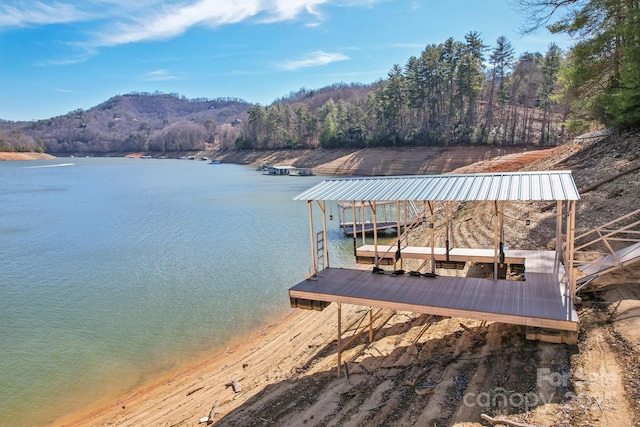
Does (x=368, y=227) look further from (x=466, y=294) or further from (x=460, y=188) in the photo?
(x=466, y=294)

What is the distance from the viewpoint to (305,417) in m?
6.23

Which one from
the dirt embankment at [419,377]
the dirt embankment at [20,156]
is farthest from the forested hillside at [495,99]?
the dirt embankment at [20,156]

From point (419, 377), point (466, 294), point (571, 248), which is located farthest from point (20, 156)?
point (571, 248)

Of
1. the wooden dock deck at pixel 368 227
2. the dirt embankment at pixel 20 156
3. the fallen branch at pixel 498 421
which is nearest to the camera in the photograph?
the fallen branch at pixel 498 421

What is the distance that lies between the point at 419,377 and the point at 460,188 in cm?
392

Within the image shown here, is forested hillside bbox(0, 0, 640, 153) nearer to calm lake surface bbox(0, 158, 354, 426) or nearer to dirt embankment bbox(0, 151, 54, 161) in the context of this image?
calm lake surface bbox(0, 158, 354, 426)

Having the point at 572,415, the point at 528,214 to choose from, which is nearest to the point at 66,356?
the point at 572,415

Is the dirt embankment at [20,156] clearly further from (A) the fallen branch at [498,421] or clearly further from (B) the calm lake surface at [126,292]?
(A) the fallen branch at [498,421]

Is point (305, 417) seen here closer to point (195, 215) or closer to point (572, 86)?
point (572, 86)

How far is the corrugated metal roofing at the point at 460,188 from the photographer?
7.33m

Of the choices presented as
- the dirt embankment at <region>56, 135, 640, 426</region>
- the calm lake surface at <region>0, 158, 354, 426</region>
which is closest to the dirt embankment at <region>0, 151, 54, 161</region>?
the calm lake surface at <region>0, 158, 354, 426</region>

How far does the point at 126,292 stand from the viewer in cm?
1548

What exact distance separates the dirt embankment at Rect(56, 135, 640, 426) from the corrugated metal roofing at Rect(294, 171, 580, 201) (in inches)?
85.6

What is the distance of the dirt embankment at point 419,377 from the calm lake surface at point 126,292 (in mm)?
1273
